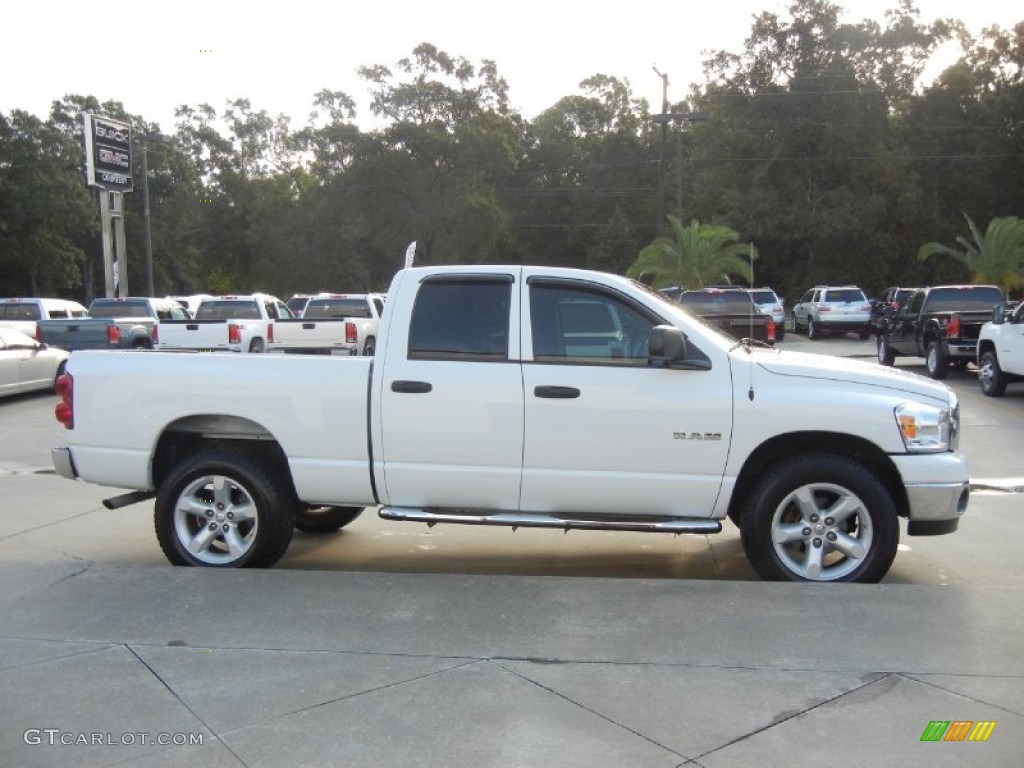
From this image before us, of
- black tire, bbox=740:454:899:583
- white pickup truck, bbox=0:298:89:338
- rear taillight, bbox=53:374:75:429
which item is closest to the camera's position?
black tire, bbox=740:454:899:583

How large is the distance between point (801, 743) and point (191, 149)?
268 ft

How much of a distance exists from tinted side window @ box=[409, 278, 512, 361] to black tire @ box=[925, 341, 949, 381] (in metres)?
14.9

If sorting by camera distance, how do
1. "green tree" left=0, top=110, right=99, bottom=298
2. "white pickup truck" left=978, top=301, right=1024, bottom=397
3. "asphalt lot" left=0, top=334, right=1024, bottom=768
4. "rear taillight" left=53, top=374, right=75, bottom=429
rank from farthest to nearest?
"green tree" left=0, top=110, right=99, bottom=298 → "white pickup truck" left=978, top=301, right=1024, bottom=397 → "rear taillight" left=53, top=374, right=75, bottom=429 → "asphalt lot" left=0, top=334, right=1024, bottom=768

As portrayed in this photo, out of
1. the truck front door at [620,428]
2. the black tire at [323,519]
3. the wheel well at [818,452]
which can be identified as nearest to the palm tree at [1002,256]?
the wheel well at [818,452]

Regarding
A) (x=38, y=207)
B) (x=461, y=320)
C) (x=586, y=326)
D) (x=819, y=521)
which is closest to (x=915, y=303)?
(x=819, y=521)

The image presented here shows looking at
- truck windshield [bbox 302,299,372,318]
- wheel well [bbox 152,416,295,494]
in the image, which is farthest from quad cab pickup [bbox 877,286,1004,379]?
wheel well [bbox 152,416,295,494]

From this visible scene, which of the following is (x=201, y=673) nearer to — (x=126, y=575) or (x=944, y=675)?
(x=126, y=575)

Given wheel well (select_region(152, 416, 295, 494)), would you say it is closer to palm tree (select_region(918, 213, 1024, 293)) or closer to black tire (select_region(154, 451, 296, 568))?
black tire (select_region(154, 451, 296, 568))

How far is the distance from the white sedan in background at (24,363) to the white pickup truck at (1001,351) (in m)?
14.9

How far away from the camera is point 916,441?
603 cm

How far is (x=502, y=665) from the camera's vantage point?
187 inches

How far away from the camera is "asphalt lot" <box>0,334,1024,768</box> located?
13.1ft

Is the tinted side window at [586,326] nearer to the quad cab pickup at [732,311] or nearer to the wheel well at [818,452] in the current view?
the wheel well at [818,452]

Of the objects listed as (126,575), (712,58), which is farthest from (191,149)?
(126,575)
